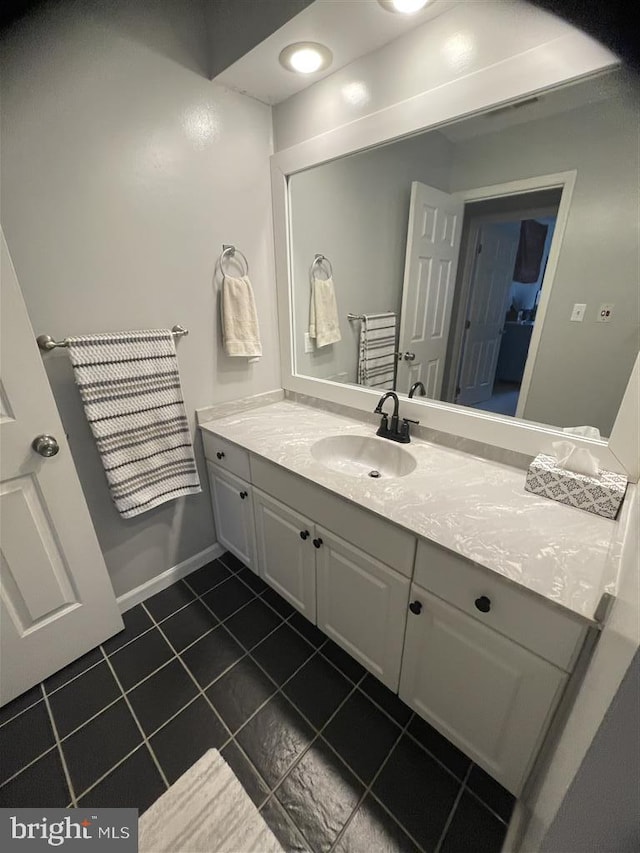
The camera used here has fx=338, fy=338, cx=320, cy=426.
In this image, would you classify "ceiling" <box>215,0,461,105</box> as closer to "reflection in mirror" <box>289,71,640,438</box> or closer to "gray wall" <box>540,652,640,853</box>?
"reflection in mirror" <box>289,71,640,438</box>

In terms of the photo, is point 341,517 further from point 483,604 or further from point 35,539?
point 35,539

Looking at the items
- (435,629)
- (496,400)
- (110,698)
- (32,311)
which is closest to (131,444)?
(32,311)

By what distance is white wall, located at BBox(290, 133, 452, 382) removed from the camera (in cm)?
141

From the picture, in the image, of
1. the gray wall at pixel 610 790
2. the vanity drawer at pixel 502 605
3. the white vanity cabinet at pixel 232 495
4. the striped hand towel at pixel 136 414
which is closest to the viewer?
the gray wall at pixel 610 790

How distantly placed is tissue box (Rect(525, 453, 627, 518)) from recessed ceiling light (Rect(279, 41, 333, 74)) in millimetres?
1537

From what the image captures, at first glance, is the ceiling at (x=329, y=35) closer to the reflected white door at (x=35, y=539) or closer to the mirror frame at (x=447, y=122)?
the mirror frame at (x=447, y=122)

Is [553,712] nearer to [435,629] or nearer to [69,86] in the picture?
[435,629]

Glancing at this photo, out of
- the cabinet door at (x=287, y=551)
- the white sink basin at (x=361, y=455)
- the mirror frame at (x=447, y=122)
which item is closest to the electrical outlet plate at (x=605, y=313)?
the mirror frame at (x=447, y=122)

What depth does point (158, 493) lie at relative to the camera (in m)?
1.45

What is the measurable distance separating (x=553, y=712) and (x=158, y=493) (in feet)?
4.72

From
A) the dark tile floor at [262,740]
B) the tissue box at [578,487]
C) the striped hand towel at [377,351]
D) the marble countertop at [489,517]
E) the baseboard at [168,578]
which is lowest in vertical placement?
the dark tile floor at [262,740]

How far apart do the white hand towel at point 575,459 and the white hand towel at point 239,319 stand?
1273 mm

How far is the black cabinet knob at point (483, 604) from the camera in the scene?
2.61 feet

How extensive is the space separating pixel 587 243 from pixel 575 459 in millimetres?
663
